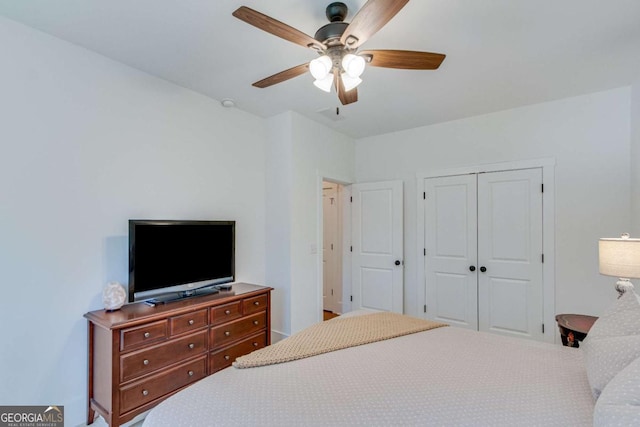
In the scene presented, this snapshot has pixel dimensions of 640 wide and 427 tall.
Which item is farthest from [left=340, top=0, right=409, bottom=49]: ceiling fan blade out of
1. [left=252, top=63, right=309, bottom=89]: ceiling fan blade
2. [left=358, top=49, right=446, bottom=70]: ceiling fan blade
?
[left=252, top=63, right=309, bottom=89]: ceiling fan blade

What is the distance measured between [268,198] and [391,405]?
9.32 feet

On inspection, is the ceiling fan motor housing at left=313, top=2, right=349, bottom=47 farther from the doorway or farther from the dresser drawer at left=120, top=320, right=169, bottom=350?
the doorway

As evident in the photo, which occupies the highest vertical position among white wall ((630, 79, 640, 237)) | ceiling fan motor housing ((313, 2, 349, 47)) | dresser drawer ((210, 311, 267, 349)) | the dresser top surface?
ceiling fan motor housing ((313, 2, 349, 47))

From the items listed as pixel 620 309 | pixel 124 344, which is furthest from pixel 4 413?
pixel 620 309

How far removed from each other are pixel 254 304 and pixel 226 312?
0.32m

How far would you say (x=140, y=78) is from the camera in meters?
2.58

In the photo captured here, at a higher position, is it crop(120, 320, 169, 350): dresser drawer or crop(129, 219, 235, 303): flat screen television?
crop(129, 219, 235, 303): flat screen television

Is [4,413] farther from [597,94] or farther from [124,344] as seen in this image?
[597,94]

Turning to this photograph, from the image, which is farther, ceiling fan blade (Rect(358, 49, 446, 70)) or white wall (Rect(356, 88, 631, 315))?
white wall (Rect(356, 88, 631, 315))

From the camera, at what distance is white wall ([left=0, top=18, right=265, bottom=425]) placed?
1.95 meters

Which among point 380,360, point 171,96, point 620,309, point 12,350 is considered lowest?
point 12,350

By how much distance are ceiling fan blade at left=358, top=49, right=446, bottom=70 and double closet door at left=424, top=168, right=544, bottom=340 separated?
7.27ft

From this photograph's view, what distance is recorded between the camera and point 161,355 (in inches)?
86.3

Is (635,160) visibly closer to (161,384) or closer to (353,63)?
(353,63)
